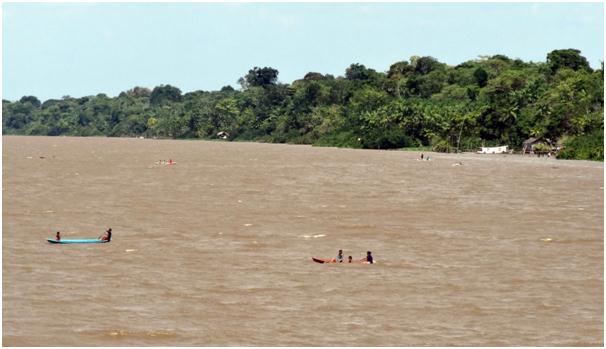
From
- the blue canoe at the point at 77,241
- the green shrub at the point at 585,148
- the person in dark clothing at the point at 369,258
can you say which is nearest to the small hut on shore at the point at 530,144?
the green shrub at the point at 585,148

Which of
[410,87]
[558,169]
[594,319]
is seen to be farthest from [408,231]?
[410,87]

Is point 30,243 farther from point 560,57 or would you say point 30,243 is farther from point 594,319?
point 560,57

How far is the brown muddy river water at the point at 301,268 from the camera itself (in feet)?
81.4

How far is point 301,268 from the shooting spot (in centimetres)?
3322

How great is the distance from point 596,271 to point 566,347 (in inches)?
393

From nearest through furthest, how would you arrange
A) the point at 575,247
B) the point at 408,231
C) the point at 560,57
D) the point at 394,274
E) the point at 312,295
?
the point at 312,295, the point at 394,274, the point at 575,247, the point at 408,231, the point at 560,57

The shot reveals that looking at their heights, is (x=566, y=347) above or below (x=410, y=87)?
below

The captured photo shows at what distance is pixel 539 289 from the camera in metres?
29.8

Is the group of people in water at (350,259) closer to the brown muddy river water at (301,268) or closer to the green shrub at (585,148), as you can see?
the brown muddy river water at (301,268)

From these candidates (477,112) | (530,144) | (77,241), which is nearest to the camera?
(77,241)

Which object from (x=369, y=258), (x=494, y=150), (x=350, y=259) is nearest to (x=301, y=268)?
(x=350, y=259)

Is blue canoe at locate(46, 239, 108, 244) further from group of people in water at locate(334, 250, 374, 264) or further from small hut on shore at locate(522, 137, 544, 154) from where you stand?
small hut on shore at locate(522, 137, 544, 154)

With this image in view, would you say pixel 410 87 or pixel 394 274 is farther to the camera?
pixel 410 87

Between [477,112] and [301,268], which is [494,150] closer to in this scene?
[477,112]
